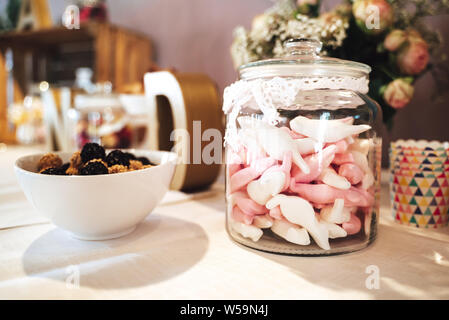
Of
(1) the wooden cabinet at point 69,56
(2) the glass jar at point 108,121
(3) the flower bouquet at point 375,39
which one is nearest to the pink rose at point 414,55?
(3) the flower bouquet at point 375,39

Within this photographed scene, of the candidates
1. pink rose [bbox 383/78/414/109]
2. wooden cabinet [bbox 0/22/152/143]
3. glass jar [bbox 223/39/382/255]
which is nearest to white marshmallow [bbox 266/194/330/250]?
glass jar [bbox 223/39/382/255]

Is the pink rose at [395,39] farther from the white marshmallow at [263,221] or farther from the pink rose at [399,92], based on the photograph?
the white marshmallow at [263,221]

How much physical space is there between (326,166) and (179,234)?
23 centimetres

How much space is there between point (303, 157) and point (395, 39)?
40 centimetres

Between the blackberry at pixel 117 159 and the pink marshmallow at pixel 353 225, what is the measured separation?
30 cm

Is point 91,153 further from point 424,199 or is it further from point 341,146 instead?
point 424,199

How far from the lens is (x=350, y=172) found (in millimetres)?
408

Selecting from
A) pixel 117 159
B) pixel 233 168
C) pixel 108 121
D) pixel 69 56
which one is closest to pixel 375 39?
pixel 233 168

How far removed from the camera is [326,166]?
0.40 metres

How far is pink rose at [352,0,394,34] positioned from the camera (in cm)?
65

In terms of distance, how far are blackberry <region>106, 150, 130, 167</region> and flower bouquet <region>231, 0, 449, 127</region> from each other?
1.34 ft

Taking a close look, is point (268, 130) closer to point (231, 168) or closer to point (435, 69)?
point (231, 168)

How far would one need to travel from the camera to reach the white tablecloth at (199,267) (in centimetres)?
32

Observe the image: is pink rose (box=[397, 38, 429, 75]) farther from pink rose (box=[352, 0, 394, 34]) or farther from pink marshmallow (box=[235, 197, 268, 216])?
pink marshmallow (box=[235, 197, 268, 216])
